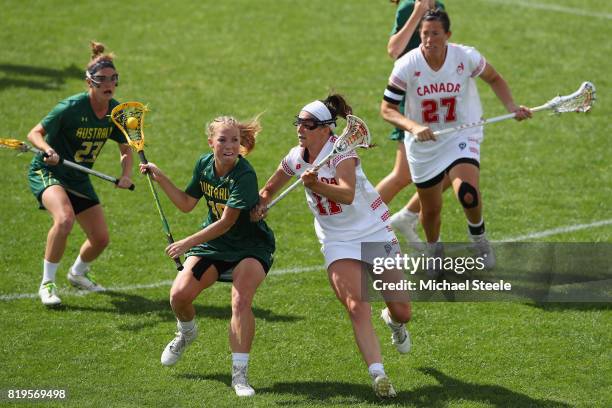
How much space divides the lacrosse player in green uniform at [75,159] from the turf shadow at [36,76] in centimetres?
525

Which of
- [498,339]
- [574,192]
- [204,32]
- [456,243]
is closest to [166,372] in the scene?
[498,339]

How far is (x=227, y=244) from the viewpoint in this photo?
7074 millimetres

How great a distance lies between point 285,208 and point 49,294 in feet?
9.62

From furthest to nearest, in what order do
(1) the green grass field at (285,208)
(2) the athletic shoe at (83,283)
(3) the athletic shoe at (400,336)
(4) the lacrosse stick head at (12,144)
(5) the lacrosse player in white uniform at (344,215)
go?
(2) the athletic shoe at (83,283) < (4) the lacrosse stick head at (12,144) < (3) the athletic shoe at (400,336) < (1) the green grass field at (285,208) < (5) the lacrosse player in white uniform at (344,215)

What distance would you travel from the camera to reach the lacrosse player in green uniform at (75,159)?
27.3ft

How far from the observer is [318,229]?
7.09m

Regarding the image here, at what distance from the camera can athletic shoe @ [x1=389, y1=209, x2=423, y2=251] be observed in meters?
9.57

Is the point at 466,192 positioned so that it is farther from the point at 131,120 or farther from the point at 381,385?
the point at 131,120

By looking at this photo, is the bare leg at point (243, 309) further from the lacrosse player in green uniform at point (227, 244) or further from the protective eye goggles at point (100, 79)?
the protective eye goggles at point (100, 79)

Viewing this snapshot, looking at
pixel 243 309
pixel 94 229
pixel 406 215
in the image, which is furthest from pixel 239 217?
pixel 406 215

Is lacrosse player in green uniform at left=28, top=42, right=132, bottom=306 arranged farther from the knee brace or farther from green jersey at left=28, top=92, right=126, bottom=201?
the knee brace

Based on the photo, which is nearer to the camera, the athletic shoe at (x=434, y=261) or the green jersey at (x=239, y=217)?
the green jersey at (x=239, y=217)

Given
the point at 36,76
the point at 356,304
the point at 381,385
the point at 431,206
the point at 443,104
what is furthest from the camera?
the point at 36,76

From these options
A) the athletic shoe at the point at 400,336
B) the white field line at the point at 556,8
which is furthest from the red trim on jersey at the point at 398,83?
the white field line at the point at 556,8
